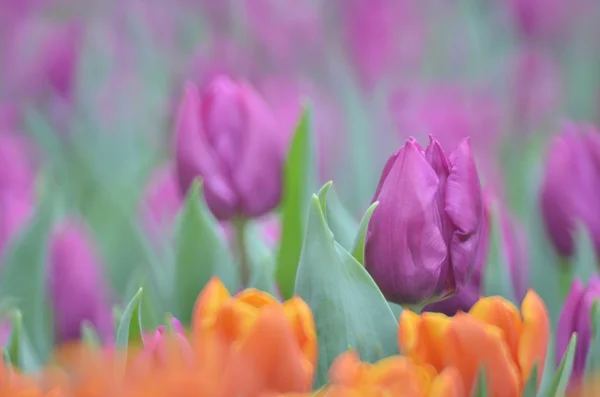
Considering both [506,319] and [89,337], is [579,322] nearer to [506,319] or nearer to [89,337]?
[506,319]

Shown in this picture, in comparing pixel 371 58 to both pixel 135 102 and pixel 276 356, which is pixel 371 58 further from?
pixel 276 356

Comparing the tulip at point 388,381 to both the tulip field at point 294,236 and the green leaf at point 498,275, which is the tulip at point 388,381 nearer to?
the tulip field at point 294,236

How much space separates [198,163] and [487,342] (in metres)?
0.20

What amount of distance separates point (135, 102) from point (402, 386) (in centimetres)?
79

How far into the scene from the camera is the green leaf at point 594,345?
13.5 inches

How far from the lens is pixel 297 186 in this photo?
0.49 meters

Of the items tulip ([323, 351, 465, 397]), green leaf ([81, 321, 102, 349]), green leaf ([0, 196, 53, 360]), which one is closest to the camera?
tulip ([323, 351, 465, 397])

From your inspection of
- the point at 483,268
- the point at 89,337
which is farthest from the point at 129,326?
the point at 483,268

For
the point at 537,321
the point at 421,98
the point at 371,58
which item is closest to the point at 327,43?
the point at 371,58

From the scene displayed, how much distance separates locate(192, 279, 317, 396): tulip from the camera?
27 centimetres

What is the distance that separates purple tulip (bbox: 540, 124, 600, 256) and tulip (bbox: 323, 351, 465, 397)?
0.19 metres

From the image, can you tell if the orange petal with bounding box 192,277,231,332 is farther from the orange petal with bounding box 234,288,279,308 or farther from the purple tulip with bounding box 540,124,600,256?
the purple tulip with bounding box 540,124,600,256

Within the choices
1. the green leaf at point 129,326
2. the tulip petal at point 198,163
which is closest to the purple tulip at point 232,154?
the tulip petal at point 198,163

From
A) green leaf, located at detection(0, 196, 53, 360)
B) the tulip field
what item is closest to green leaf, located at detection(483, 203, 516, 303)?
the tulip field
